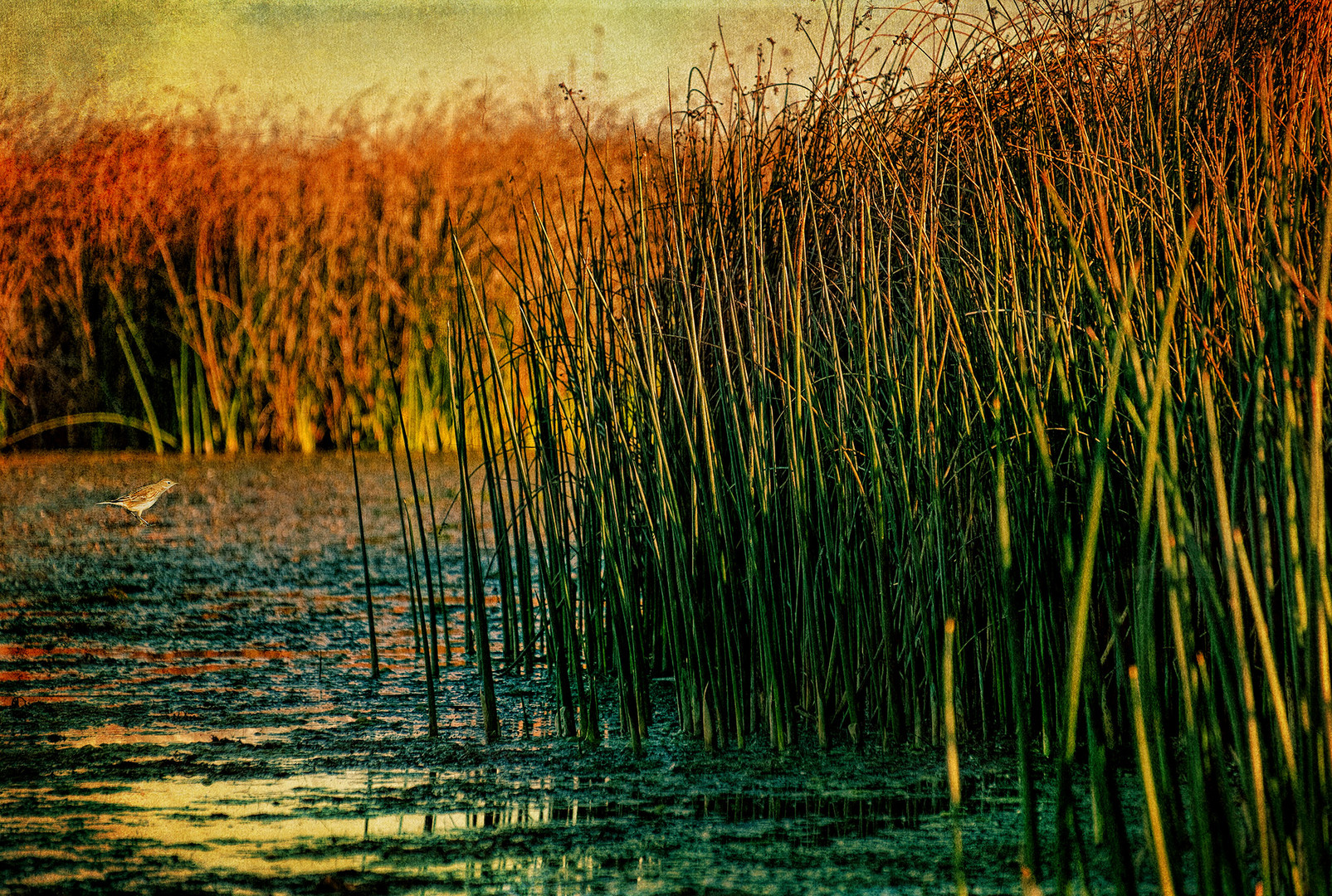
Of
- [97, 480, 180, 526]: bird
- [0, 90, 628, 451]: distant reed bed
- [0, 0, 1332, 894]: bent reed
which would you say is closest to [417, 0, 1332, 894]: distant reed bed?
[0, 0, 1332, 894]: bent reed

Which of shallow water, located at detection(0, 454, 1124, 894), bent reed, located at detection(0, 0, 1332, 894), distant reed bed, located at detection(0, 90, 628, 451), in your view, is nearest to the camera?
shallow water, located at detection(0, 454, 1124, 894)

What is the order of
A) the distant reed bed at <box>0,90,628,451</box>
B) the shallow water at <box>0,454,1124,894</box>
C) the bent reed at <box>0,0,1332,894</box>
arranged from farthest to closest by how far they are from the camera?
the distant reed bed at <box>0,90,628,451</box> → the bent reed at <box>0,0,1332,894</box> → the shallow water at <box>0,454,1124,894</box>

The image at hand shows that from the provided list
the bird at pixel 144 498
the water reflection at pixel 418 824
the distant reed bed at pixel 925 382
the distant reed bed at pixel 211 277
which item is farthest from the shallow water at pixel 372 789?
the distant reed bed at pixel 211 277

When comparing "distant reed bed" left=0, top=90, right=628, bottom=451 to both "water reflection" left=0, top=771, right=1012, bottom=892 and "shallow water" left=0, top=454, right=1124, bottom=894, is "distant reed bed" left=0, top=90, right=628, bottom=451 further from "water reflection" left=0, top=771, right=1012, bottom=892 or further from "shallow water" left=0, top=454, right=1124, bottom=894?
"water reflection" left=0, top=771, right=1012, bottom=892

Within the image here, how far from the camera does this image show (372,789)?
178 centimetres

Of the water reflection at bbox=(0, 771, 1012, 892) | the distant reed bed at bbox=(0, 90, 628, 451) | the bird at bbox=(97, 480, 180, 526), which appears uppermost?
the distant reed bed at bbox=(0, 90, 628, 451)

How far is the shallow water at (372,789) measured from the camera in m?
1.49

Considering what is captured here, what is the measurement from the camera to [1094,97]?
1.88m

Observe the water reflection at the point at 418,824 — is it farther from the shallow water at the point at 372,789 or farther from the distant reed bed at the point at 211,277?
the distant reed bed at the point at 211,277

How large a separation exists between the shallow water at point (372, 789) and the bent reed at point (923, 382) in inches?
4.8

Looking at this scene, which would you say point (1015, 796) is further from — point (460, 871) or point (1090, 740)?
point (460, 871)

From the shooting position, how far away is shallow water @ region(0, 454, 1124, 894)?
4.89 ft

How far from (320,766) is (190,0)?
5026mm

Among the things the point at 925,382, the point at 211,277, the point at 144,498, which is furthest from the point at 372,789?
the point at 211,277
